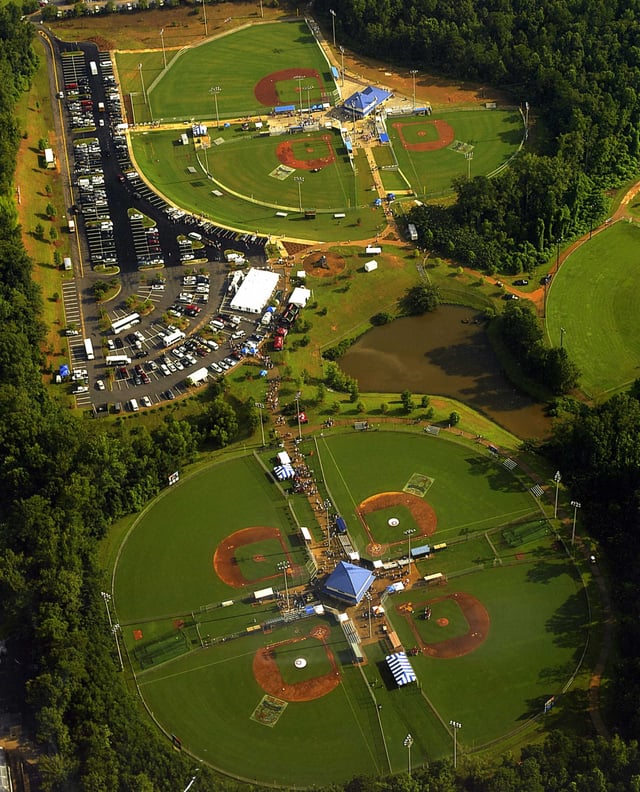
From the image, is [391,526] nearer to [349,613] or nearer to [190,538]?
[349,613]

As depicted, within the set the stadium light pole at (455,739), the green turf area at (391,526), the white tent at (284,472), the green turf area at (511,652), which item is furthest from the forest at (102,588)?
the green turf area at (391,526)

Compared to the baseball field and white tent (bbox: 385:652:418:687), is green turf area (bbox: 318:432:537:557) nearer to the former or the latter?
the baseball field

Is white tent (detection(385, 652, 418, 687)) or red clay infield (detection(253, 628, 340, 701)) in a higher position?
white tent (detection(385, 652, 418, 687))

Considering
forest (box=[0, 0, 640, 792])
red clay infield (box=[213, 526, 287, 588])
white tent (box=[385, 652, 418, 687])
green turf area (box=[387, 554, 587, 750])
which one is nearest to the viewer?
forest (box=[0, 0, 640, 792])

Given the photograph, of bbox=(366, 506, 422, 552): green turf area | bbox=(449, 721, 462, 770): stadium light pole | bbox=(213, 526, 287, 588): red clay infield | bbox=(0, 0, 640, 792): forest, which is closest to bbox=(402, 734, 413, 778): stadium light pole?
bbox=(0, 0, 640, 792): forest

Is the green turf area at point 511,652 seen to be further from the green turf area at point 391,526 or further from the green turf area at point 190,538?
the green turf area at point 190,538

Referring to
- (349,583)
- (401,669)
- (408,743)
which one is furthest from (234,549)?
(408,743)
